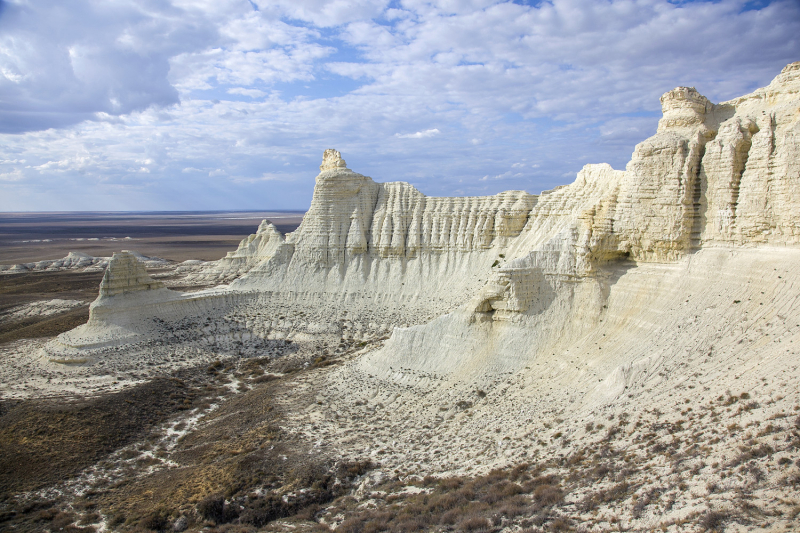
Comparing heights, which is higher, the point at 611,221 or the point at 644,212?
the point at 644,212

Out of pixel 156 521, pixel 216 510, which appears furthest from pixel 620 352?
pixel 156 521

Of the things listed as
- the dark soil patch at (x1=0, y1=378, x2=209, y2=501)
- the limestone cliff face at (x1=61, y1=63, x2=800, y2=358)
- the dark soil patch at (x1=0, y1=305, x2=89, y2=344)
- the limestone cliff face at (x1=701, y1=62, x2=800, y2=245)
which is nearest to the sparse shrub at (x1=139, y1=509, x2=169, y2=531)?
the dark soil patch at (x1=0, y1=378, x2=209, y2=501)

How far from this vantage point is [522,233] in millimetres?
38031

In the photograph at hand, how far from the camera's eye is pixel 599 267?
24.6 m

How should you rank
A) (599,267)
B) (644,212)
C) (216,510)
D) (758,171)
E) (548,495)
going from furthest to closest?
(599,267) < (644,212) < (758,171) < (216,510) < (548,495)

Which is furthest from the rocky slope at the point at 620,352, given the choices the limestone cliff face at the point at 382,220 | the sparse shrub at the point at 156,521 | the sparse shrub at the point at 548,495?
the sparse shrub at the point at 156,521

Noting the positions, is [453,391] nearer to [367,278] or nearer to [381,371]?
[381,371]

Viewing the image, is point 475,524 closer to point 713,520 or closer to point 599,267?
point 713,520

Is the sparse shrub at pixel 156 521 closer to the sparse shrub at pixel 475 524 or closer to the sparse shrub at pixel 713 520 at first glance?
the sparse shrub at pixel 475 524

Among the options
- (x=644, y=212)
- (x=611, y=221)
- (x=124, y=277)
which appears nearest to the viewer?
(x=644, y=212)

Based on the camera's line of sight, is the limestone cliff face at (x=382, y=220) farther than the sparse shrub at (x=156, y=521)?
Yes

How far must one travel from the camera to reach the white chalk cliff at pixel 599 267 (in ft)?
63.9

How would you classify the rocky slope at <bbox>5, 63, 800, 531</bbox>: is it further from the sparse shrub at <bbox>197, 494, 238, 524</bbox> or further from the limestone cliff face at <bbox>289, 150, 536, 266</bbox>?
the sparse shrub at <bbox>197, 494, 238, 524</bbox>

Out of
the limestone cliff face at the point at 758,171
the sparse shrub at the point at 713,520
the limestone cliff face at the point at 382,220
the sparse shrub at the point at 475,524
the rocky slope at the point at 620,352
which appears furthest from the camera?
the limestone cliff face at the point at 382,220
